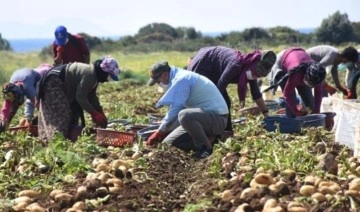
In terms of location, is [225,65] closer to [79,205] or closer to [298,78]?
[298,78]

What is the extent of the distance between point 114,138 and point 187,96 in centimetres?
93

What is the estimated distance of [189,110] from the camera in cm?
686

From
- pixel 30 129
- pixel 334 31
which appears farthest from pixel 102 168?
pixel 334 31

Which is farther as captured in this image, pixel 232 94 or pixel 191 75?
pixel 232 94

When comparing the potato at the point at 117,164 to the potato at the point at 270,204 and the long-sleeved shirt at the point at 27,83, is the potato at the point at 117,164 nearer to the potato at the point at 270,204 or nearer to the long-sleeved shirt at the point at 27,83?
the potato at the point at 270,204

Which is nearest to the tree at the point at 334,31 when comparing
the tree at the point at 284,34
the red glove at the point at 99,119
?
the tree at the point at 284,34

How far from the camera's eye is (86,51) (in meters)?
9.55

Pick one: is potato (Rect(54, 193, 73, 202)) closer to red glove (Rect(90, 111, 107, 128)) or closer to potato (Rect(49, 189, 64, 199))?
potato (Rect(49, 189, 64, 199))

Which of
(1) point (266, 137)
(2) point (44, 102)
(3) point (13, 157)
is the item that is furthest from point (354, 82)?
(3) point (13, 157)

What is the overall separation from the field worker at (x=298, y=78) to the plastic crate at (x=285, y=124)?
1.07 ft

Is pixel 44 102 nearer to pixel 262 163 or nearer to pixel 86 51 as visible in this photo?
pixel 86 51

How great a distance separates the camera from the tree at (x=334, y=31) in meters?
51.7

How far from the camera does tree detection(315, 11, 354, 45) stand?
51.7m

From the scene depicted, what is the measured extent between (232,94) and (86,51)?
6.57 metres
